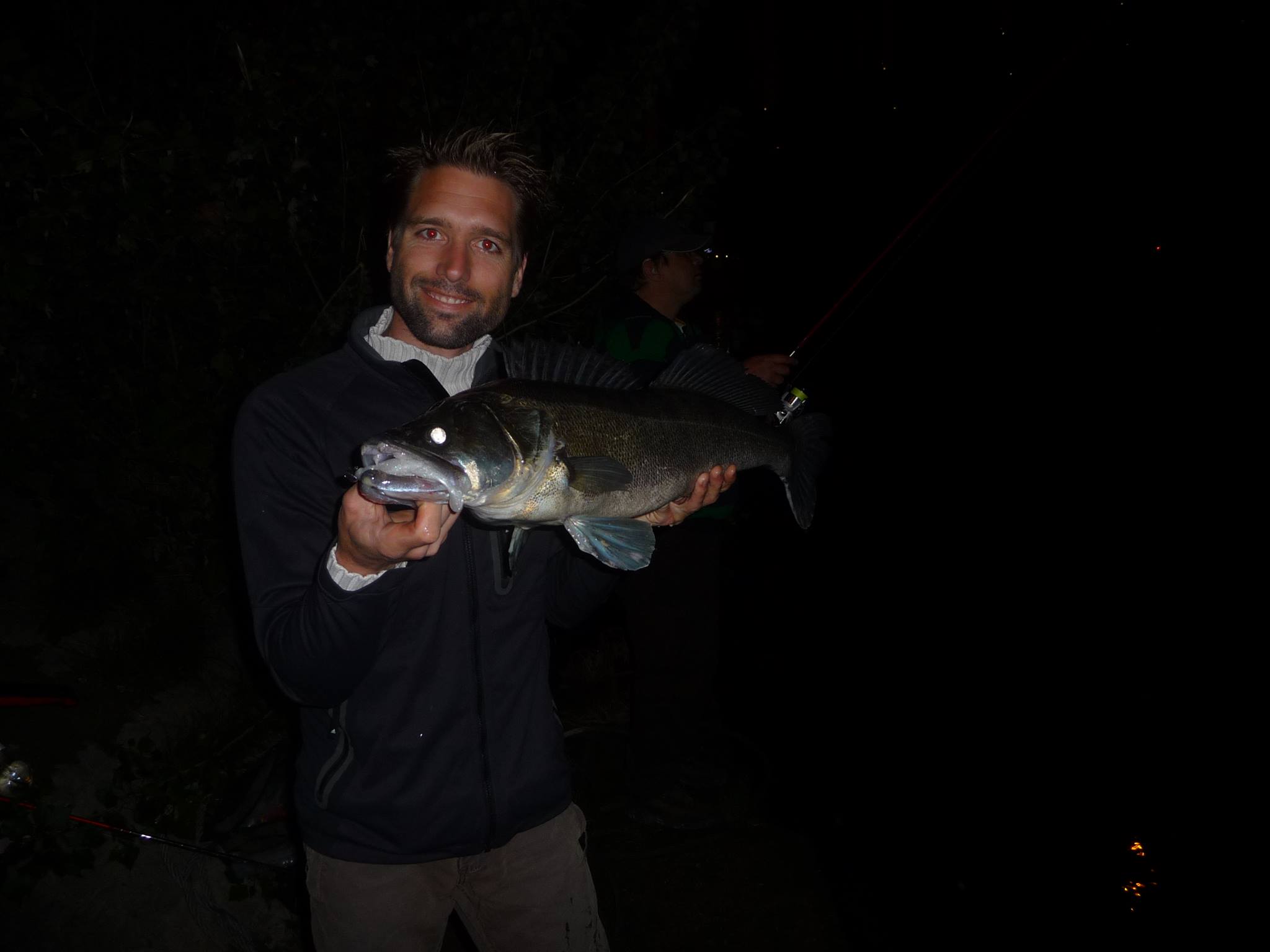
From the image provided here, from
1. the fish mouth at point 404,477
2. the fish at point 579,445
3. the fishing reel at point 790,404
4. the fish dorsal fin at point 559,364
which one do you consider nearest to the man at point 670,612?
the fishing reel at point 790,404

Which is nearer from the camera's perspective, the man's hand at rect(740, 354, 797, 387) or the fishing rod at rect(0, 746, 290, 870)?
the fishing rod at rect(0, 746, 290, 870)

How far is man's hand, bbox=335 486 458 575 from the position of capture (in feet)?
4.76

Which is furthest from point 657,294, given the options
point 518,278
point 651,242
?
point 518,278

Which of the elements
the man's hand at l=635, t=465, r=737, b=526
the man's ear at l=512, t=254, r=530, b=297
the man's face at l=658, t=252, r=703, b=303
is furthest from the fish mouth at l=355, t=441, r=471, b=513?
the man's face at l=658, t=252, r=703, b=303

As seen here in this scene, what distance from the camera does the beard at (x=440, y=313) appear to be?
6.44 ft

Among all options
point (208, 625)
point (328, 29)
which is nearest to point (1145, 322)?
point (328, 29)

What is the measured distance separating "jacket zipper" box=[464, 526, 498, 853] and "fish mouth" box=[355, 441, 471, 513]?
1.37 feet

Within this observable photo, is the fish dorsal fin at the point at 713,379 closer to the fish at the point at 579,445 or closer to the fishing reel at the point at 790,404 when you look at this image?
the fish at the point at 579,445

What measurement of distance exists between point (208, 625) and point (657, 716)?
2712mm

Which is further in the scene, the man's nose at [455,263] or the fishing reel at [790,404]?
the fishing reel at [790,404]

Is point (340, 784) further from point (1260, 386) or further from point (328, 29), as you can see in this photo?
point (1260, 386)

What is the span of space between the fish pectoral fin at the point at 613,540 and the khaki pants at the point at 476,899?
2.46 ft

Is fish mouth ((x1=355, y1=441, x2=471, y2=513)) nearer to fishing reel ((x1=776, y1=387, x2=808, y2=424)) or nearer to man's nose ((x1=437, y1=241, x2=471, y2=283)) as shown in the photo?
man's nose ((x1=437, y1=241, x2=471, y2=283))

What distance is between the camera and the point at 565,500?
76.1 inches
